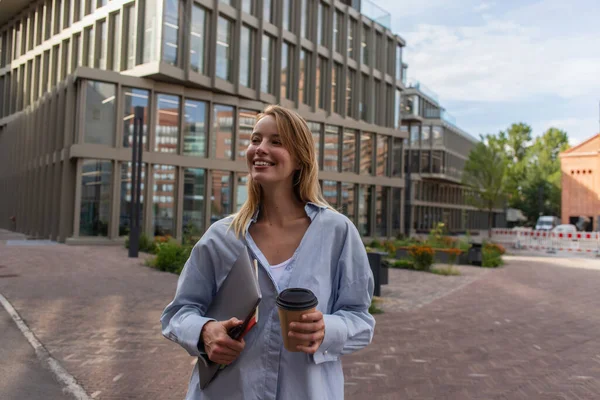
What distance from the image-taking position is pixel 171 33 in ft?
76.4

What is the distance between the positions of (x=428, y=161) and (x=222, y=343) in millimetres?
59745

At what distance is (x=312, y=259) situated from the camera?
70.1 inches

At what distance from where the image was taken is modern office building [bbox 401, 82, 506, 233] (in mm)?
55469

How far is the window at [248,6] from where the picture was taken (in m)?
27.0

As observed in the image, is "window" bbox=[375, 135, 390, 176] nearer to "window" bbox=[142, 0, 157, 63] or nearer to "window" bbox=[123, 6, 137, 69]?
"window" bbox=[142, 0, 157, 63]

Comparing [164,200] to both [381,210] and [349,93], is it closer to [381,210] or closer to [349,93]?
[349,93]

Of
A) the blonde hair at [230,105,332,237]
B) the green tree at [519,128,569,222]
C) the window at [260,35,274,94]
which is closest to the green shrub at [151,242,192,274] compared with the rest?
the blonde hair at [230,105,332,237]

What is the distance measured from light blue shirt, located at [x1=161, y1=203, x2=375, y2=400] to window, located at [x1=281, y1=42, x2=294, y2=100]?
2794cm

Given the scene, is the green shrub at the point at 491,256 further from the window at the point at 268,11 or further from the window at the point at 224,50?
the window at the point at 268,11

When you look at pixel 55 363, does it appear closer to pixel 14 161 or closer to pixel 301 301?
pixel 301 301

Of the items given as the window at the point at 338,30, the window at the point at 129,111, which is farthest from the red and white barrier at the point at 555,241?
the window at the point at 129,111

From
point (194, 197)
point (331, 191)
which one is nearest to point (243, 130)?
point (194, 197)

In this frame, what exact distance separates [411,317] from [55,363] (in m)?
5.35

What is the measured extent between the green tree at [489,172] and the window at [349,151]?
41.1 ft
